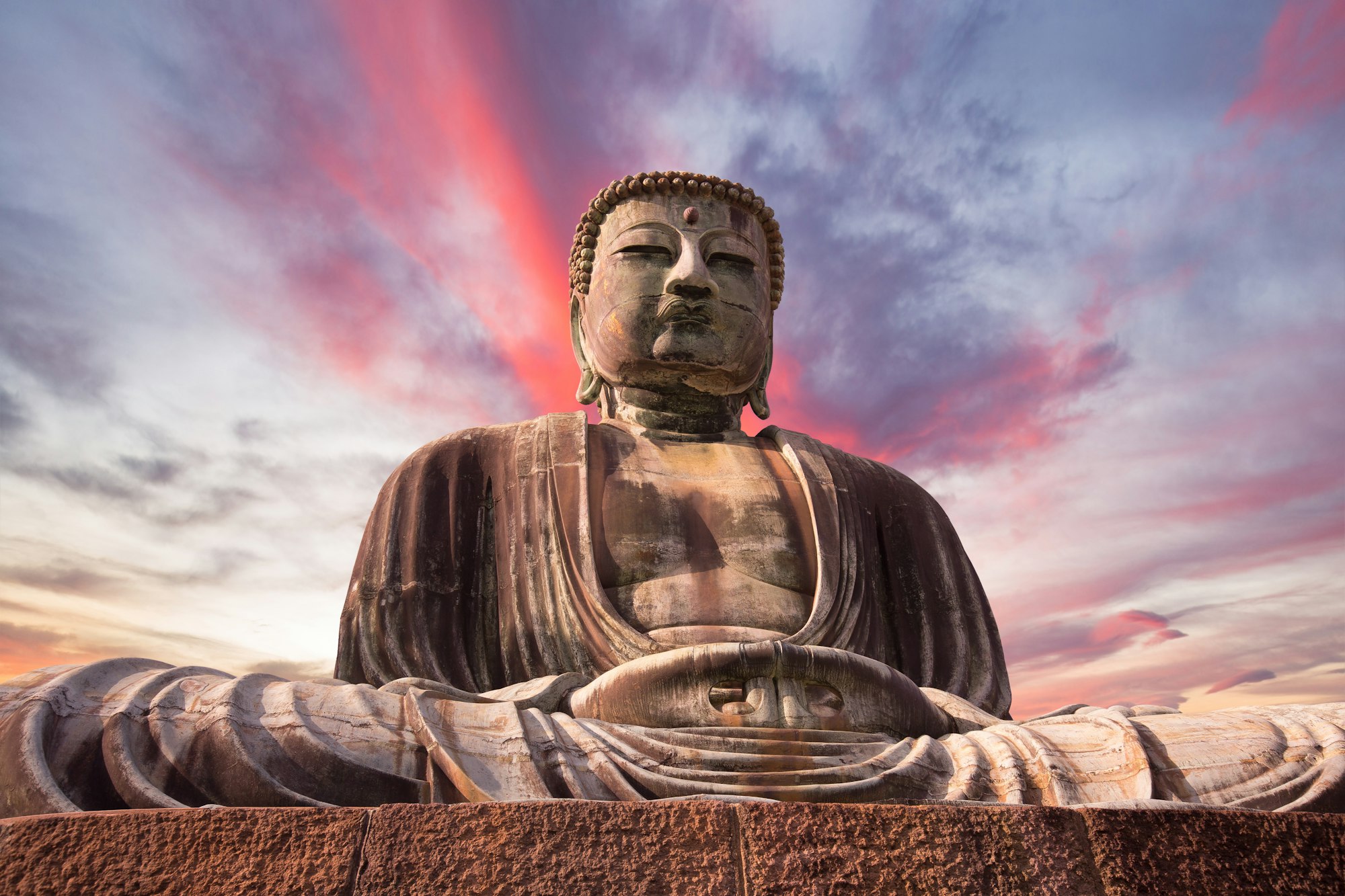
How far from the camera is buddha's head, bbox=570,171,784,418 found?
7074 millimetres

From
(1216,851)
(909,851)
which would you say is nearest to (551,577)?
(909,851)

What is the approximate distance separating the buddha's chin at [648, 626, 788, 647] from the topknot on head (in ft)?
11.1

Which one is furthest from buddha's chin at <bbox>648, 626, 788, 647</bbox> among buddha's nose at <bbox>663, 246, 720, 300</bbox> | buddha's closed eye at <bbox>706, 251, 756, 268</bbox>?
buddha's closed eye at <bbox>706, 251, 756, 268</bbox>

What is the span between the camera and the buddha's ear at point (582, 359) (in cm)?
788

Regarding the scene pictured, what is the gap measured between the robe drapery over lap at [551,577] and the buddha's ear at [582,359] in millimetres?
931

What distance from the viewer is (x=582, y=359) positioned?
8086mm

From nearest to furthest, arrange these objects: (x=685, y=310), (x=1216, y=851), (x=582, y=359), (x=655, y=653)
→ 1. (x=1216, y=851)
2. (x=655, y=653)
3. (x=685, y=310)
4. (x=582, y=359)

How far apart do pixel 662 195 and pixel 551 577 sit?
128 inches

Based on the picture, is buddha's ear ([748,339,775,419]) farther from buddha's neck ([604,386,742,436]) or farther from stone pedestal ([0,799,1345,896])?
stone pedestal ([0,799,1345,896])

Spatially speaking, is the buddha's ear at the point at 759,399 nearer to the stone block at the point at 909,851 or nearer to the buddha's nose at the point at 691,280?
the buddha's nose at the point at 691,280

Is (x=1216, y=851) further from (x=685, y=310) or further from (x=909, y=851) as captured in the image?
(x=685, y=310)

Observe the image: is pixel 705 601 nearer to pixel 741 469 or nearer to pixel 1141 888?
pixel 741 469

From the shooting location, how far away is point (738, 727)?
165 inches

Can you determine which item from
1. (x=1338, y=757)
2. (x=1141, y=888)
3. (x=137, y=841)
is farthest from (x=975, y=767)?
(x=137, y=841)
